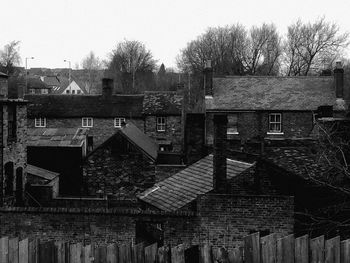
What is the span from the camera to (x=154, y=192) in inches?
664

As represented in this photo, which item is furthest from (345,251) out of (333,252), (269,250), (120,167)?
(120,167)

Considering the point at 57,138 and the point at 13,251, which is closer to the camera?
the point at 13,251

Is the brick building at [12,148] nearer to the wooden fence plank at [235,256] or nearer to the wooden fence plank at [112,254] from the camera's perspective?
the wooden fence plank at [112,254]

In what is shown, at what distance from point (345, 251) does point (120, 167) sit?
19795mm

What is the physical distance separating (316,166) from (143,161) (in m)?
11.3

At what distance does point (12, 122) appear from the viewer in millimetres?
21516

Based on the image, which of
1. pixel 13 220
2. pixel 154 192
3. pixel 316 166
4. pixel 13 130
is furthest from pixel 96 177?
pixel 316 166

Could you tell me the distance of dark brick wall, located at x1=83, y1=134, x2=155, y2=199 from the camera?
25.1m

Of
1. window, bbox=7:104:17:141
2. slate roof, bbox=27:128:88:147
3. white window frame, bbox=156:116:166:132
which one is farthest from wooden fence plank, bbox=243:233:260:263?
white window frame, bbox=156:116:166:132

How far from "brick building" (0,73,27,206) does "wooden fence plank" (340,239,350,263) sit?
53.2ft

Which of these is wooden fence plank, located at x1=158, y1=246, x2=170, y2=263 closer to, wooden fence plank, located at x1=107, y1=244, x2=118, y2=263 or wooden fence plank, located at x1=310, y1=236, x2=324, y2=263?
wooden fence plank, located at x1=107, y1=244, x2=118, y2=263

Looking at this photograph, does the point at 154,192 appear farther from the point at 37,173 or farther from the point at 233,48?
the point at 233,48

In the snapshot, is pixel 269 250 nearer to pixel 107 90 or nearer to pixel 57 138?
pixel 57 138

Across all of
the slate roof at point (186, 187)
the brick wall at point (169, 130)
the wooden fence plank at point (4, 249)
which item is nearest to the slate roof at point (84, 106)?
the brick wall at point (169, 130)
